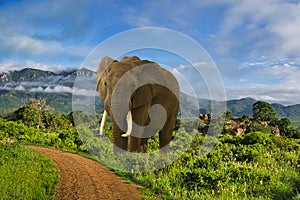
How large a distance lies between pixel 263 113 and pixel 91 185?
29820 mm

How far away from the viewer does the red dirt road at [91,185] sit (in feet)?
23.7

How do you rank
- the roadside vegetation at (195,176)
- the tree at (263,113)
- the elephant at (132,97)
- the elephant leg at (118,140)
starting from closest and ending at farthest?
the roadside vegetation at (195,176) → the elephant at (132,97) → the elephant leg at (118,140) → the tree at (263,113)

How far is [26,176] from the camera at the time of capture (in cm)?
834

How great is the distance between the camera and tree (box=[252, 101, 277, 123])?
34562 mm

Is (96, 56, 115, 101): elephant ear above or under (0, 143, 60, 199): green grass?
above

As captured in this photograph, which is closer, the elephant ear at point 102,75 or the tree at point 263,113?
the elephant ear at point 102,75

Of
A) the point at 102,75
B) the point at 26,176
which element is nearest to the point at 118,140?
the point at 102,75

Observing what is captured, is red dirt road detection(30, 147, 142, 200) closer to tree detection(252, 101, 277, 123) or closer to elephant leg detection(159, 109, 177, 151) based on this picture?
elephant leg detection(159, 109, 177, 151)

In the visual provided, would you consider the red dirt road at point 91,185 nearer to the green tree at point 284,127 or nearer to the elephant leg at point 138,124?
the elephant leg at point 138,124

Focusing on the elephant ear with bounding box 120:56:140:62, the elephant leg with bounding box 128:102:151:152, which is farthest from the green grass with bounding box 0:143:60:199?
the elephant ear with bounding box 120:56:140:62

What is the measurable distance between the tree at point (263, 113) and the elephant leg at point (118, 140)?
89.0ft

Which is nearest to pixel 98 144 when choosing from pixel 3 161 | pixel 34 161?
pixel 34 161

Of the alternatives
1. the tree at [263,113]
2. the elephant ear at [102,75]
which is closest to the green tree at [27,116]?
the tree at [263,113]

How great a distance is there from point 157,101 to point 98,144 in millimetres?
3141
